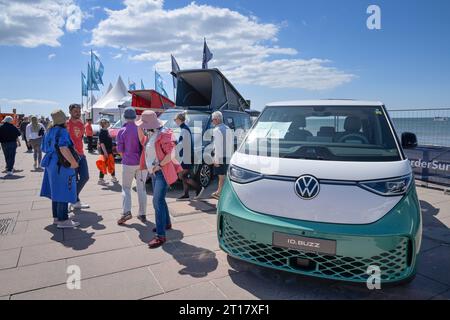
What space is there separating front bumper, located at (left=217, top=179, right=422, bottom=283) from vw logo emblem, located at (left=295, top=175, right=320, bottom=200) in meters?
0.24

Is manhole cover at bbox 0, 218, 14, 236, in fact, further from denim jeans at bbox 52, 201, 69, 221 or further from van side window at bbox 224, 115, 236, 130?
van side window at bbox 224, 115, 236, 130

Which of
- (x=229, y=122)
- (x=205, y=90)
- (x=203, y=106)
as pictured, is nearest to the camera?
(x=229, y=122)

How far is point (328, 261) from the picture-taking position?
2512mm

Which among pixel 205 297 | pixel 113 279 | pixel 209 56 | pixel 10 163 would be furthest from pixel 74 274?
pixel 209 56

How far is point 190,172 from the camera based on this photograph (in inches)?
261

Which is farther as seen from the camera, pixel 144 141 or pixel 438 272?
pixel 144 141

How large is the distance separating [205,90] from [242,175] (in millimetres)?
6978

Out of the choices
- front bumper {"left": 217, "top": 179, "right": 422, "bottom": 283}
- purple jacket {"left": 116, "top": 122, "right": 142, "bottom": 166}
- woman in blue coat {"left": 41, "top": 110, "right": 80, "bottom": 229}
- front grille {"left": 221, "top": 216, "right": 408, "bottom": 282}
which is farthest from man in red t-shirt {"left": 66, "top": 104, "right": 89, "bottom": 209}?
front bumper {"left": 217, "top": 179, "right": 422, "bottom": 283}

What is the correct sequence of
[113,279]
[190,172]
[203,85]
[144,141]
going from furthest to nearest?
[203,85] → [190,172] → [144,141] → [113,279]

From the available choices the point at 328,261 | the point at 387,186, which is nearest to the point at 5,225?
the point at 328,261

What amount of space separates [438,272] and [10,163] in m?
11.4

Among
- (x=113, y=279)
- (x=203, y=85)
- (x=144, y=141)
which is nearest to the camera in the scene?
(x=113, y=279)

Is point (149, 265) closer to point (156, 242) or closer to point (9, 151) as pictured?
point (156, 242)
